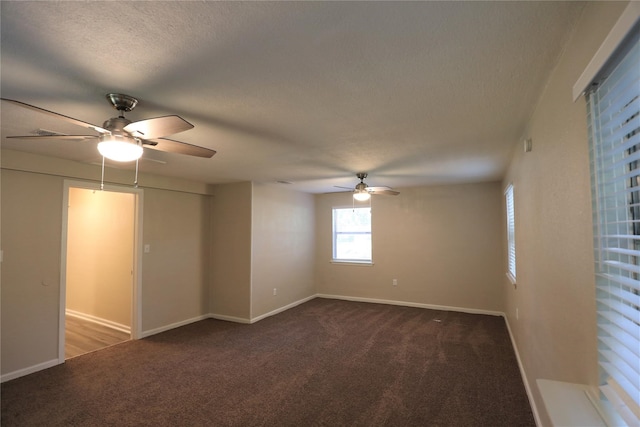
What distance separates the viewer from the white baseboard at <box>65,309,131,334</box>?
15.8ft

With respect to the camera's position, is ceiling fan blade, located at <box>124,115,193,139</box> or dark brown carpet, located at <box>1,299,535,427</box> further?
dark brown carpet, located at <box>1,299,535,427</box>

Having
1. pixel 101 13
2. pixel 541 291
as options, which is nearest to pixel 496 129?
pixel 541 291

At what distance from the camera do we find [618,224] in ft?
3.57

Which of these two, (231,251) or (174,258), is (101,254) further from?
(231,251)

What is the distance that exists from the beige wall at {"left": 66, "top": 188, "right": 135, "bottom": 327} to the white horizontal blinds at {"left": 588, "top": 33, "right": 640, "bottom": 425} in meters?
5.15

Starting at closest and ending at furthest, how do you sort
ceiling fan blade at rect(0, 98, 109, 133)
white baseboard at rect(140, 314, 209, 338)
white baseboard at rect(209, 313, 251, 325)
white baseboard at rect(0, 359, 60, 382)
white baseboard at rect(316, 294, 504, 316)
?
ceiling fan blade at rect(0, 98, 109, 133) < white baseboard at rect(0, 359, 60, 382) < white baseboard at rect(140, 314, 209, 338) < white baseboard at rect(209, 313, 251, 325) < white baseboard at rect(316, 294, 504, 316)

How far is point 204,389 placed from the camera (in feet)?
9.80

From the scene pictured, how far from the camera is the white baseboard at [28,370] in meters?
3.19

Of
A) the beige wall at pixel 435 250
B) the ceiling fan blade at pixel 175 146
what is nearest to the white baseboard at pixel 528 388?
the beige wall at pixel 435 250

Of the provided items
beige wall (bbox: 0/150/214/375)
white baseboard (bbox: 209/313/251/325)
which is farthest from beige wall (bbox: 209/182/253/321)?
beige wall (bbox: 0/150/214/375)

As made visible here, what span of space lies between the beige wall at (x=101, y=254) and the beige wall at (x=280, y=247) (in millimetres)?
1917

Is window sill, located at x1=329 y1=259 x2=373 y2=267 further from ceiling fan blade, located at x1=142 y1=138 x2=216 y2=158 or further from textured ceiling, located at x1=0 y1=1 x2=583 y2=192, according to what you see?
ceiling fan blade, located at x1=142 y1=138 x2=216 y2=158

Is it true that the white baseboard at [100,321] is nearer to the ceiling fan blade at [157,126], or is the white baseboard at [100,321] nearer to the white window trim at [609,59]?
the ceiling fan blade at [157,126]

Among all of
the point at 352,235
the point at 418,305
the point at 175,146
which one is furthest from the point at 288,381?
the point at 352,235
